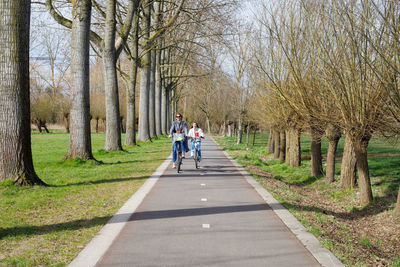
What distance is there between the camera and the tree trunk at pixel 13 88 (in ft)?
25.9

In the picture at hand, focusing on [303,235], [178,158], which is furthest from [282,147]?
[303,235]

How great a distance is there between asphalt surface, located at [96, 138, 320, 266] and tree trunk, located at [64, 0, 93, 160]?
481cm

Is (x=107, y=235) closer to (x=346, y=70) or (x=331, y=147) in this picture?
(x=346, y=70)

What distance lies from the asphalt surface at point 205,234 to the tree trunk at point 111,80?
887cm

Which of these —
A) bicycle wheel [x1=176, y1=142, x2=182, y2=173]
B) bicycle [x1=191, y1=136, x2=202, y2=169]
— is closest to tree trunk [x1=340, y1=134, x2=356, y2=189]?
bicycle [x1=191, y1=136, x2=202, y2=169]

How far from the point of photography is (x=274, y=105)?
16891mm

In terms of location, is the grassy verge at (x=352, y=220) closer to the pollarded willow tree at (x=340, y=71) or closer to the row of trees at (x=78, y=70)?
the pollarded willow tree at (x=340, y=71)

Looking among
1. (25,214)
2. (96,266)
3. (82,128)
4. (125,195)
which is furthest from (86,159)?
(96,266)

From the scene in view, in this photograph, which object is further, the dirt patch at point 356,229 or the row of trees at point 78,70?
the row of trees at point 78,70

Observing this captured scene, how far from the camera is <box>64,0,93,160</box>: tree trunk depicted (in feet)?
39.8

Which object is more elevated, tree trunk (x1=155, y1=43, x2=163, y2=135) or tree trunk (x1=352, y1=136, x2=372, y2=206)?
tree trunk (x1=155, y1=43, x2=163, y2=135)

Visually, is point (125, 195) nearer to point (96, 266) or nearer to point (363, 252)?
point (96, 266)

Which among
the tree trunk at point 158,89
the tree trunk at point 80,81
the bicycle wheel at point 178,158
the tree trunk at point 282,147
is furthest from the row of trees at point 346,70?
the tree trunk at point 158,89

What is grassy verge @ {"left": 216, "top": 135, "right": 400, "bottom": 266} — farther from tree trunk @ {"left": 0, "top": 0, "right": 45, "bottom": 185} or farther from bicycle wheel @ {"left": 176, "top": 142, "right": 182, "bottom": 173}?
tree trunk @ {"left": 0, "top": 0, "right": 45, "bottom": 185}
